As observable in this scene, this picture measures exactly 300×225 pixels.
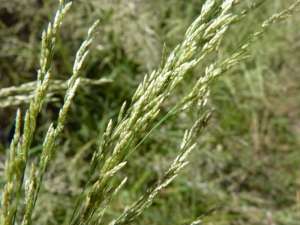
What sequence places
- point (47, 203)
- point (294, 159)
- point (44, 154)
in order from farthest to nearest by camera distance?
1. point (294, 159)
2. point (47, 203)
3. point (44, 154)

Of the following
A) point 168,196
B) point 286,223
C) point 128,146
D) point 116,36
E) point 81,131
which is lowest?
point 286,223

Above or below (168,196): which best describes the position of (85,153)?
above

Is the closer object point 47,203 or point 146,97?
point 146,97

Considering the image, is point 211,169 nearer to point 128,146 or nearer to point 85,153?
point 85,153

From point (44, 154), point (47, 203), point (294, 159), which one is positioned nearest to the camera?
point (44, 154)

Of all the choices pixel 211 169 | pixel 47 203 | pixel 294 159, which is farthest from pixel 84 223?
pixel 294 159

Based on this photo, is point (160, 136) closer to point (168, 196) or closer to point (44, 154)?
point (168, 196)
